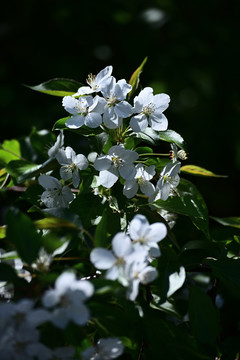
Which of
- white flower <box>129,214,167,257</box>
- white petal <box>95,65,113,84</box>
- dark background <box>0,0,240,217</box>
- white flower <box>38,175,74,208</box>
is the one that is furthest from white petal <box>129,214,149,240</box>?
dark background <box>0,0,240,217</box>

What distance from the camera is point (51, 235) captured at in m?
0.71

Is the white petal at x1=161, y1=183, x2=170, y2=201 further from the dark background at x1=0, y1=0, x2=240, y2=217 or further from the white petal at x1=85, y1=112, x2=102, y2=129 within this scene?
the dark background at x1=0, y1=0, x2=240, y2=217

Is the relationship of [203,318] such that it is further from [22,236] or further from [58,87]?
[58,87]

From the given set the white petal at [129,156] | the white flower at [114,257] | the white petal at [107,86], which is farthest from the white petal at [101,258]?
the white petal at [107,86]

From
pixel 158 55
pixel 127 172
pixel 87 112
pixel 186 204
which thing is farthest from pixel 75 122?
pixel 158 55

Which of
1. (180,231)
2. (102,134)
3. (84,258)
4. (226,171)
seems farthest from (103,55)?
(84,258)

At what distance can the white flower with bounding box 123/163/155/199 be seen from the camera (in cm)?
84

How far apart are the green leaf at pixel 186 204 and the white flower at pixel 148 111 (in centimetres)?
12

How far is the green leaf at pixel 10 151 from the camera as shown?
94cm

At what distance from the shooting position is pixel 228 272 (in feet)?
2.65

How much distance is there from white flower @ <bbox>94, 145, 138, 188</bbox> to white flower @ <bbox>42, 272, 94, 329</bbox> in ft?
0.86

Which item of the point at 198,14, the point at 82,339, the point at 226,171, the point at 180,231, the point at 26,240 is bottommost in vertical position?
the point at 226,171

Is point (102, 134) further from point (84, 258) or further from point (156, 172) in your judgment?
point (84, 258)

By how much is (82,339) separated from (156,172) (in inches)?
14.5
